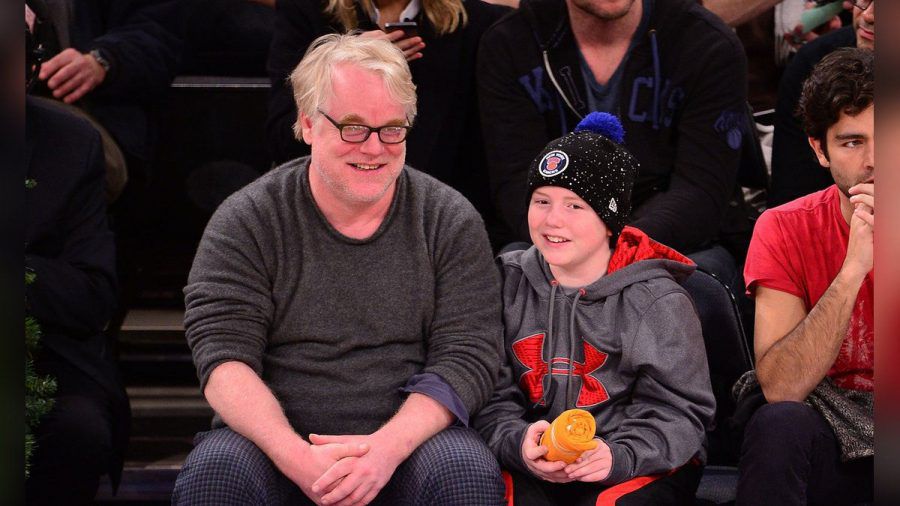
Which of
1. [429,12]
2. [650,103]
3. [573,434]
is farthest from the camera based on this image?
[429,12]

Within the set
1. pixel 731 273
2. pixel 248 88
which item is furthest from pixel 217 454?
pixel 248 88

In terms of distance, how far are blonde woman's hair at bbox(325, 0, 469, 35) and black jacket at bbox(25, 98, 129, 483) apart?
72 cm

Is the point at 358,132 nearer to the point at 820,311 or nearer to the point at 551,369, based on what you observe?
the point at 551,369

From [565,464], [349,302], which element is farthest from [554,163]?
[565,464]

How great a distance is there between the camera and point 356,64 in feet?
6.72

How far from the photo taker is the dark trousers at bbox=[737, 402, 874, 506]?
1.93 m

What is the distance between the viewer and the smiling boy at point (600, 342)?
1998 millimetres

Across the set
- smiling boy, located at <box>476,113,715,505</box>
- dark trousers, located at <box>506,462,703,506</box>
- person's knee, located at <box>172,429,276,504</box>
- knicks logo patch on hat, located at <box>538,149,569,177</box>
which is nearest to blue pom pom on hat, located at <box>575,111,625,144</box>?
smiling boy, located at <box>476,113,715,505</box>

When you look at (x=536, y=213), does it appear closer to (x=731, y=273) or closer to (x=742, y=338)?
(x=742, y=338)

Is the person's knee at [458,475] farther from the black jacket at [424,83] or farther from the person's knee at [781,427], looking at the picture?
the black jacket at [424,83]

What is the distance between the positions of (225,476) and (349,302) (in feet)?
1.28

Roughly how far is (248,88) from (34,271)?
1.15 m

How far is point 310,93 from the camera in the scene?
210 centimetres

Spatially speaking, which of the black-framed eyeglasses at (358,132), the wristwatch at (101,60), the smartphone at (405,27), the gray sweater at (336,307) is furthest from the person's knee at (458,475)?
the wristwatch at (101,60)
